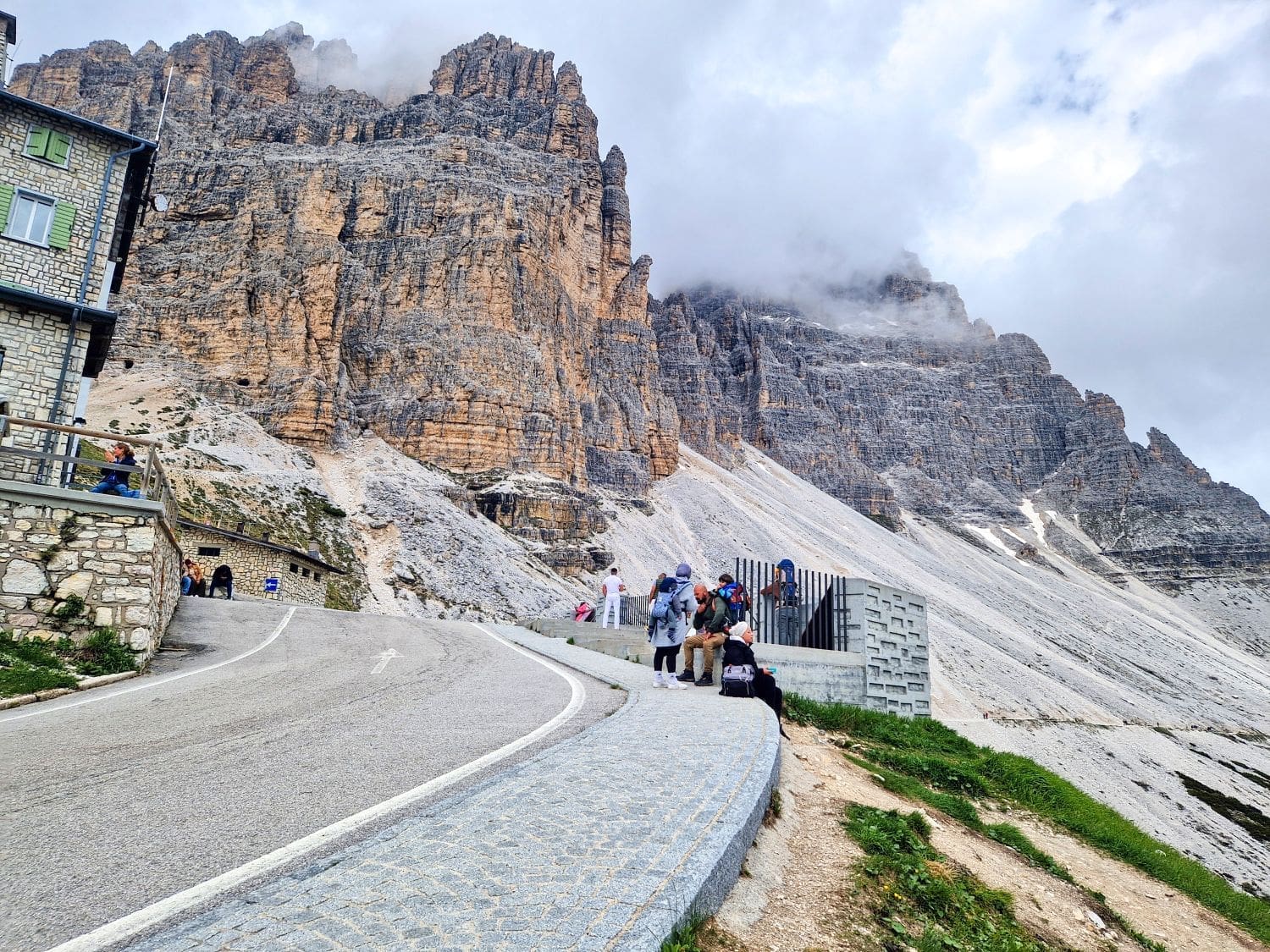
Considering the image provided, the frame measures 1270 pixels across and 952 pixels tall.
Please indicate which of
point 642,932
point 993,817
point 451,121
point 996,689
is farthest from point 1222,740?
point 451,121

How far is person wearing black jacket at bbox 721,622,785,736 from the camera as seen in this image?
9.87 metres

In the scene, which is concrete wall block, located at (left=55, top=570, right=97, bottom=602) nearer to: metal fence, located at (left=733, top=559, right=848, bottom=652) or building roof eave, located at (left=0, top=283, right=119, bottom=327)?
building roof eave, located at (left=0, top=283, right=119, bottom=327)

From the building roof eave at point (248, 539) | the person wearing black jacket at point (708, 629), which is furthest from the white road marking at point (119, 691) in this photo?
the building roof eave at point (248, 539)

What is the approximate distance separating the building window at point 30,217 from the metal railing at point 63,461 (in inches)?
171

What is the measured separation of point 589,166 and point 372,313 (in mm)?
39311

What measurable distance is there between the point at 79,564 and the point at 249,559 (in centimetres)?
2226

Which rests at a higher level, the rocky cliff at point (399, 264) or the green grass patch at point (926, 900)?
the rocky cliff at point (399, 264)

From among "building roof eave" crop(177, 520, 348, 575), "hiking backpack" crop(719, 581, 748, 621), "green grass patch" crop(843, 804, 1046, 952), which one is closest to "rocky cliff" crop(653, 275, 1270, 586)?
"building roof eave" crop(177, 520, 348, 575)

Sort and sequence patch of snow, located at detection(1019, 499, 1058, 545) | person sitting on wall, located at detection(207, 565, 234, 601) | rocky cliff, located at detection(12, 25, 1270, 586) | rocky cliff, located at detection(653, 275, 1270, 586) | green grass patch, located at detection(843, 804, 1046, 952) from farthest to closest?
1. patch of snow, located at detection(1019, 499, 1058, 545)
2. rocky cliff, located at detection(653, 275, 1270, 586)
3. rocky cliff, located at detection(12, 25, 1270, 586)
4. person sitting on wall, located at detection(207, 565, 234, 601)
5. green grass patch, located at detection(843, 804, 1046, 952)

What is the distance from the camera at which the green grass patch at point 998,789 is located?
28.9 feet

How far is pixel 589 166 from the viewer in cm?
10081

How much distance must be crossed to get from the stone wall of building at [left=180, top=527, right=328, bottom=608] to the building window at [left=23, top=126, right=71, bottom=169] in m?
15.3

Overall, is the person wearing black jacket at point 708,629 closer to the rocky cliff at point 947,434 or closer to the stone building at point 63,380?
the stone building at point 63,380

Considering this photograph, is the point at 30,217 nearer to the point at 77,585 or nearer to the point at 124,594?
the point at 77,585
